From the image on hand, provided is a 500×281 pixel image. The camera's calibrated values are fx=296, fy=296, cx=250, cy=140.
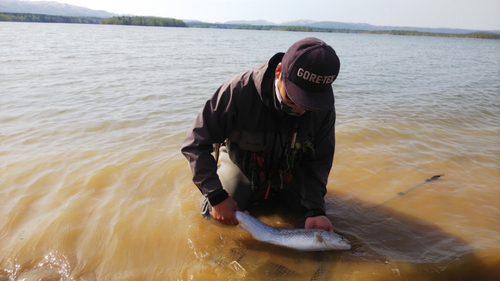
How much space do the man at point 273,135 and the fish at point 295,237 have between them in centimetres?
16

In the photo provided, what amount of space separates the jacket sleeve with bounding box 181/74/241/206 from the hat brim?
680 millimetres

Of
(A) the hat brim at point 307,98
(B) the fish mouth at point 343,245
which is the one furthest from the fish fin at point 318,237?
(A) the hat brim at point 307,98

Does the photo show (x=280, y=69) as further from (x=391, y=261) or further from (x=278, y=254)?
(x=391, y=261)

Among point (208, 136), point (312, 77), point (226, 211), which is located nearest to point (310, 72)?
point (312, 77)

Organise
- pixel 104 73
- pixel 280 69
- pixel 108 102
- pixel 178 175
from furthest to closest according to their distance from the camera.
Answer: pixel 104 73, pixel 108 102, pixel 178 175, pixel 280 69

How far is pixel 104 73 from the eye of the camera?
12477mm

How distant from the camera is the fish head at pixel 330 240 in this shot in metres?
2.81

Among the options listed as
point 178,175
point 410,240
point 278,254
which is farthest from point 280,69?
point 178,175

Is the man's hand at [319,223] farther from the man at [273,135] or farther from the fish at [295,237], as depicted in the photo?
the fish at [295,237]

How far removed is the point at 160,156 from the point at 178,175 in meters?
0.83

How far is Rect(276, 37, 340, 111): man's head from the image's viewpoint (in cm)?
219

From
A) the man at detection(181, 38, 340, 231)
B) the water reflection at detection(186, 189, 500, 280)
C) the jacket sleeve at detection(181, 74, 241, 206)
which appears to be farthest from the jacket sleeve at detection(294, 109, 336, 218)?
the jacket sleeve at detection(181, 74, 241, 206)

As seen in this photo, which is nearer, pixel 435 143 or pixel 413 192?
pixel 413 192

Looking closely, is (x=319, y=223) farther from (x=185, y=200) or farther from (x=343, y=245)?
(x=185, y=200)
